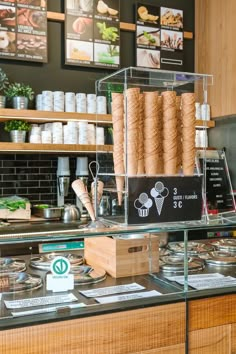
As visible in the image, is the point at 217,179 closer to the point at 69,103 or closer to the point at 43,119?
the point at 69,103

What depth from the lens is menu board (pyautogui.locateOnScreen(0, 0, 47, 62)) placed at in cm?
379

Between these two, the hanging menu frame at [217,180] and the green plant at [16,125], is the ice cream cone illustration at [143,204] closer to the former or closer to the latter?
the hanging menu frame at [217,180]

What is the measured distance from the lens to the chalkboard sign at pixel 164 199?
1.58 metres

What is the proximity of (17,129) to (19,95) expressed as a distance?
29cm

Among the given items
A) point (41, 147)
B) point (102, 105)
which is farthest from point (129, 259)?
point (41, 147)

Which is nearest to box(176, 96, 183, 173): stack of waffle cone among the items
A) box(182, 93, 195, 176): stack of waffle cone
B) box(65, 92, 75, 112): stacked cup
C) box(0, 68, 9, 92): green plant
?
box(182, 93, 195, 176): stack of waffle cone

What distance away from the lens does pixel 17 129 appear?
3.57 metres

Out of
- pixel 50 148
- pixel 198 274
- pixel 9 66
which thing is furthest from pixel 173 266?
pixel 9 66

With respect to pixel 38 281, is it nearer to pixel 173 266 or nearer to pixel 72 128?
pixel 173 266

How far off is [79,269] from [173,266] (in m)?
0.37

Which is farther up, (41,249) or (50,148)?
(50,148)

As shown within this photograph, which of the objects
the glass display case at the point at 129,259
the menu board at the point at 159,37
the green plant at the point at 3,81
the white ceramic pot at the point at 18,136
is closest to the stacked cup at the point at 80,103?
the white ceramic pot at the point at 18,136

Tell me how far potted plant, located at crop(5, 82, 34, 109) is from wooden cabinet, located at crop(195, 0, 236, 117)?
184 centimetres

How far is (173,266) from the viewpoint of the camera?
1711 mm
